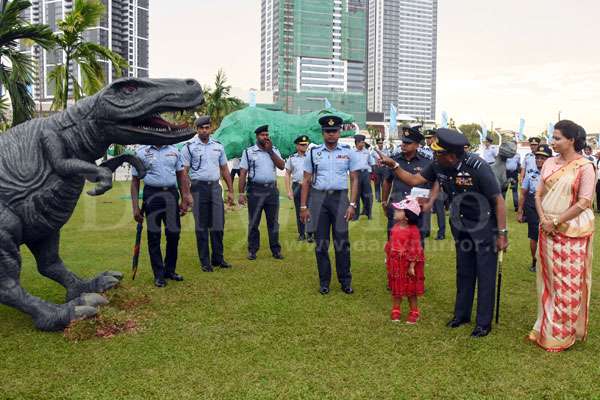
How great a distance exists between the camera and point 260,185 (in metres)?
7.31

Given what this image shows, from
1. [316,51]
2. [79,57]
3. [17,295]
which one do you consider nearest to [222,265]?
[17,295]

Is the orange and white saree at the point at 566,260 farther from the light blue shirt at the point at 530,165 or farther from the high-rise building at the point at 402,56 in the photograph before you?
the high-rise building at the point at 402,56

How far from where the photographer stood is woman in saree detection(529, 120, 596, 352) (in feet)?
12.7

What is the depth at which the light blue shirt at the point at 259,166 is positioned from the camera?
7.28 m

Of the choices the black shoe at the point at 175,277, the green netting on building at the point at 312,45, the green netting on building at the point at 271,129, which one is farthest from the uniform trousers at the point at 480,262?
the green netting on building at the point at 312,45

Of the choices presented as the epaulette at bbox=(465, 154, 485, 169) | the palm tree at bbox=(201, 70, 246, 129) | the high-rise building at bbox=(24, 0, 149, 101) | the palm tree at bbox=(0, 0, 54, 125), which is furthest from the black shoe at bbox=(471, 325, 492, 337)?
the high-rise building at bbox=(24, 0, 149, 101)

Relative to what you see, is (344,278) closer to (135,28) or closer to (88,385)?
(88,385)

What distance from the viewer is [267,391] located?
126 inches

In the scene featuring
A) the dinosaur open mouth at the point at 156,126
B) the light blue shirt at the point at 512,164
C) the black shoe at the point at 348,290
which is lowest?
the black shoe at the point at 348,290

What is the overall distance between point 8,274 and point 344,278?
308 centimetres

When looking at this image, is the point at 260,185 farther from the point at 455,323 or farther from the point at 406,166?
the point at 455,323

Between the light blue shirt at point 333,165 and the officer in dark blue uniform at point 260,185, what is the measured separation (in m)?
1.65

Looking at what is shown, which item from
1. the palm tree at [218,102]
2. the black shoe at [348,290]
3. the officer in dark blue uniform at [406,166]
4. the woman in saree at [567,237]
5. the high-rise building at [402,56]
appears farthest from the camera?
the high-rise building at [402,56]

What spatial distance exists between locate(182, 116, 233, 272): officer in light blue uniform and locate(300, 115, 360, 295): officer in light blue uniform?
1.49m
